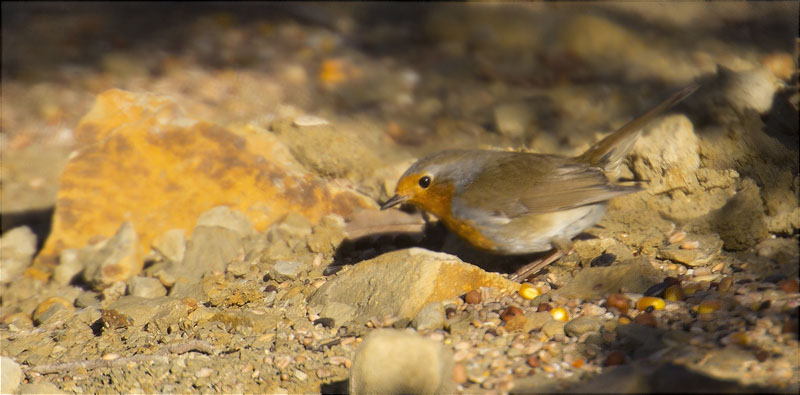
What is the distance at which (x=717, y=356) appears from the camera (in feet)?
6.60

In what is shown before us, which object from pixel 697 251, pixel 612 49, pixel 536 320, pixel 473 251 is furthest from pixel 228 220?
pixel 612 49

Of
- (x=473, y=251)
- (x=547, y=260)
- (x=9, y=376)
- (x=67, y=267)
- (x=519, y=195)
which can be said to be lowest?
(x=67, y=267)

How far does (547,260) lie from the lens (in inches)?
118

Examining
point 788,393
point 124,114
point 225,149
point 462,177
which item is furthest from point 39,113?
point 788,393

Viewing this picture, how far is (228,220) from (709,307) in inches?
85.1

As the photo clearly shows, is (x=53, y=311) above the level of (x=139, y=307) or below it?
below

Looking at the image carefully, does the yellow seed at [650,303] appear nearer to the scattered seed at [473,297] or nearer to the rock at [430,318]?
the scattered seed at [473,297]

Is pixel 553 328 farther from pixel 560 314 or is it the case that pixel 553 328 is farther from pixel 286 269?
pixel 286 269

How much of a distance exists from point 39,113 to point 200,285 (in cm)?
352

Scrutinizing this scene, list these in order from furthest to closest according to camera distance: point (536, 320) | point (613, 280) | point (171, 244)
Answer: point (171, 244) → point (613, 280) → point (536, 320)

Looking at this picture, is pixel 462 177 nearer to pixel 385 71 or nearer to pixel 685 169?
pixel 685 169

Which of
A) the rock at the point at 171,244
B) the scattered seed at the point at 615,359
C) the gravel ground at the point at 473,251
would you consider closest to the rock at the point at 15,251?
the gravel ground at the point at 473,251

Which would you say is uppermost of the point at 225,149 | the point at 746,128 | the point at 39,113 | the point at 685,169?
the point at 746,128

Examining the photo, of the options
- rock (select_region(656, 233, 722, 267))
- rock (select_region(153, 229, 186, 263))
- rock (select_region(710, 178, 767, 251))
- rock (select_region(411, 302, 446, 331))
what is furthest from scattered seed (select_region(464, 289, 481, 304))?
rock (select_region(153, 229, 186, 263))
